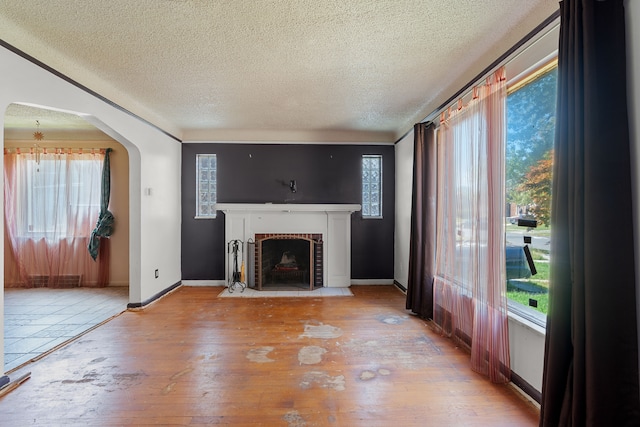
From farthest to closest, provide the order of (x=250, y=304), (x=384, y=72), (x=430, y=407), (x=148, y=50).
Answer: (x=250, y=304)
(x=384, y=72)
(x=148, y=50)
(x=430, y=407)

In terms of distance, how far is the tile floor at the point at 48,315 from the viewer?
257cm

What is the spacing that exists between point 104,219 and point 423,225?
4697mm

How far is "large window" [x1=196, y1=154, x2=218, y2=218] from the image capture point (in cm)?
482

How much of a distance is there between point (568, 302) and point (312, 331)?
2186mm

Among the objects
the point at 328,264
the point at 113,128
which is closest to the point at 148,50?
the point at 113,128

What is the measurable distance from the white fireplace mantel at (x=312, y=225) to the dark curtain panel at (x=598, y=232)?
3333mm

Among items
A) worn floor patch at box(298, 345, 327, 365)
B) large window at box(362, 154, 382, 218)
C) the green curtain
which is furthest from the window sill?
the green curtain

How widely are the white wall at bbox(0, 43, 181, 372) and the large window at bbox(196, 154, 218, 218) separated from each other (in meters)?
0.33

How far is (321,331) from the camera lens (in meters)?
2.96

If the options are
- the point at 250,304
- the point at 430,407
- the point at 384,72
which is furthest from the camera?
the point at 250,304

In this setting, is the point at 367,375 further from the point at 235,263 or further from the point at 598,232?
the point at 235,263

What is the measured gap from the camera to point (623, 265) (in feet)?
4.14

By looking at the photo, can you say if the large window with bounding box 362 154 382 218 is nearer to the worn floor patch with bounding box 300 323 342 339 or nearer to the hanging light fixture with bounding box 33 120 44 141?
the worn floor patch with bounding box 300 323 342 339

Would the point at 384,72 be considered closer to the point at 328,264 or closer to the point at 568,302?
the point at 568,302
